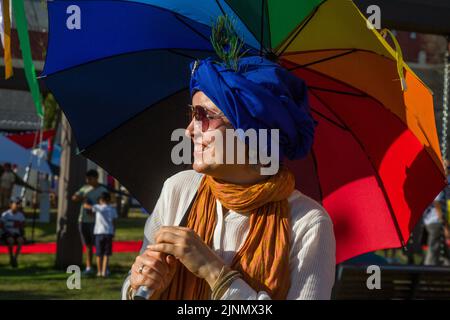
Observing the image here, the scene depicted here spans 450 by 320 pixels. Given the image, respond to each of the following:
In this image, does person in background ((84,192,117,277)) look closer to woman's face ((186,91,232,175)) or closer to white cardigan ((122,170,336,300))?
white cardigan ((122,170,336,300))

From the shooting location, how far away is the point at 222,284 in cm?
213

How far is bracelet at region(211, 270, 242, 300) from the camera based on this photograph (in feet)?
7.00

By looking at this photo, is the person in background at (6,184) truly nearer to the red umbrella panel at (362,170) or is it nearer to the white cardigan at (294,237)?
the red umbrella panel at (362,170)

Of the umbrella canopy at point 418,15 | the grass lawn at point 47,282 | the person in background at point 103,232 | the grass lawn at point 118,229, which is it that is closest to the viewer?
the umbrella canopy at point 418,15

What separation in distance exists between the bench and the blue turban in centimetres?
306

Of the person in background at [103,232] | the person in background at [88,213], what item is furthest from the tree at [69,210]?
the person in background at [103,232]

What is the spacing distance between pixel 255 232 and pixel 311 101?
2.71 ft

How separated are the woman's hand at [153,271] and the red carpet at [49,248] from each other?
12.4 meters

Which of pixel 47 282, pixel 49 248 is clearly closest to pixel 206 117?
pixel 47 282

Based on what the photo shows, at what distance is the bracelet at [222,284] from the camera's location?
2.13 meters

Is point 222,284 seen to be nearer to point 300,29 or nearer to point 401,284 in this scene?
point 300,29

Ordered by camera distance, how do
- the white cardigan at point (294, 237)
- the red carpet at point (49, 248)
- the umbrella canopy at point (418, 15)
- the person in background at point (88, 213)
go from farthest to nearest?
1. the red carpet at point (49, 248)
2. the person in background at point (88, 213)
3. the umbrella canopy at point (418, 15)
4. the white cardigan at point (294, 237)
